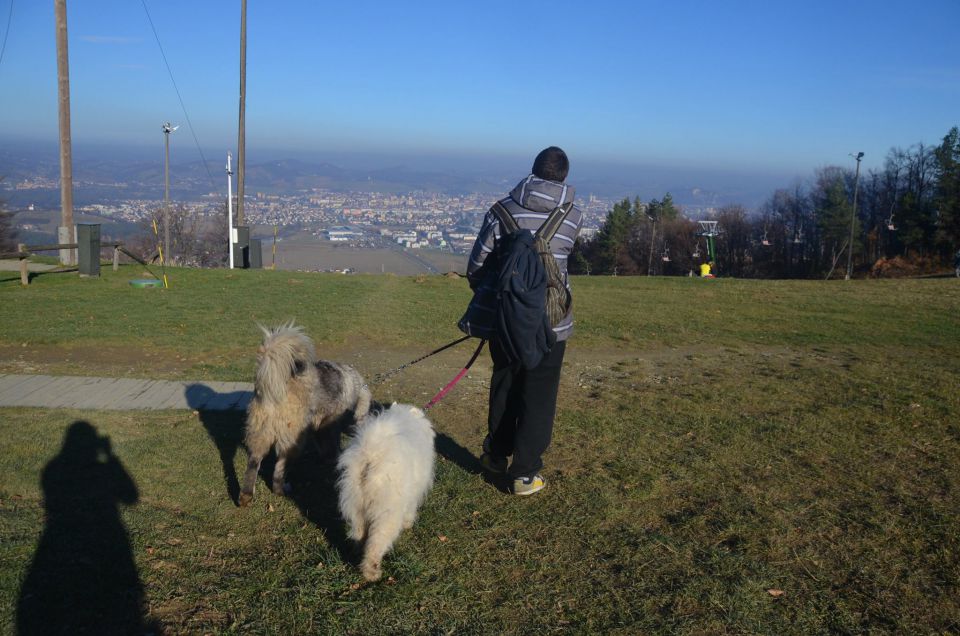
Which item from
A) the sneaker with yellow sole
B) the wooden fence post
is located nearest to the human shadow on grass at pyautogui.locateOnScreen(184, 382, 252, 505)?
the sneaker with yellow sole

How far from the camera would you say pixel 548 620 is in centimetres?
336

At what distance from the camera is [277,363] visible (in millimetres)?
4680

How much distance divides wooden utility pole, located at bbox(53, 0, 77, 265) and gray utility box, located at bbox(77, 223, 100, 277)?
242cm

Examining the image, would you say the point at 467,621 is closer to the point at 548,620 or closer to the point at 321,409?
the point at 548,620

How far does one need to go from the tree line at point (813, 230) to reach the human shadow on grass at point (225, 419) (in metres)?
46.6

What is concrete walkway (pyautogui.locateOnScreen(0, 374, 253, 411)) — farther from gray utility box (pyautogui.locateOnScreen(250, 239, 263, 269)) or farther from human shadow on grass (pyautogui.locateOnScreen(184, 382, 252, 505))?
gray utility box (pyautogui.locateOnScreen(250, 239, 263, 269))

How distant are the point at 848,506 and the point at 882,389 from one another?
3.61m

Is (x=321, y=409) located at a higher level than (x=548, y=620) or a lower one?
higher

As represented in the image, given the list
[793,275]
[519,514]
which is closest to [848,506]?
[519,514]

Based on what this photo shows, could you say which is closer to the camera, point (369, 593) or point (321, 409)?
point (369, 593)

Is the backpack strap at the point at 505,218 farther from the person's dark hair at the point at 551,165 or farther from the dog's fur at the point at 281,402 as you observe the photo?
the dog's fur at the point at 281,402

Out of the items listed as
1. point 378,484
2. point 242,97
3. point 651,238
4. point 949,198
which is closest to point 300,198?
point 651,238

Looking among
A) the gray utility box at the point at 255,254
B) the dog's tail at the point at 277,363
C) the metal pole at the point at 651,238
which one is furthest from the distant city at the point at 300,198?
the dog's tail at the point at 277,363

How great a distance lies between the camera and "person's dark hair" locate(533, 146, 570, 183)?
4.56m
